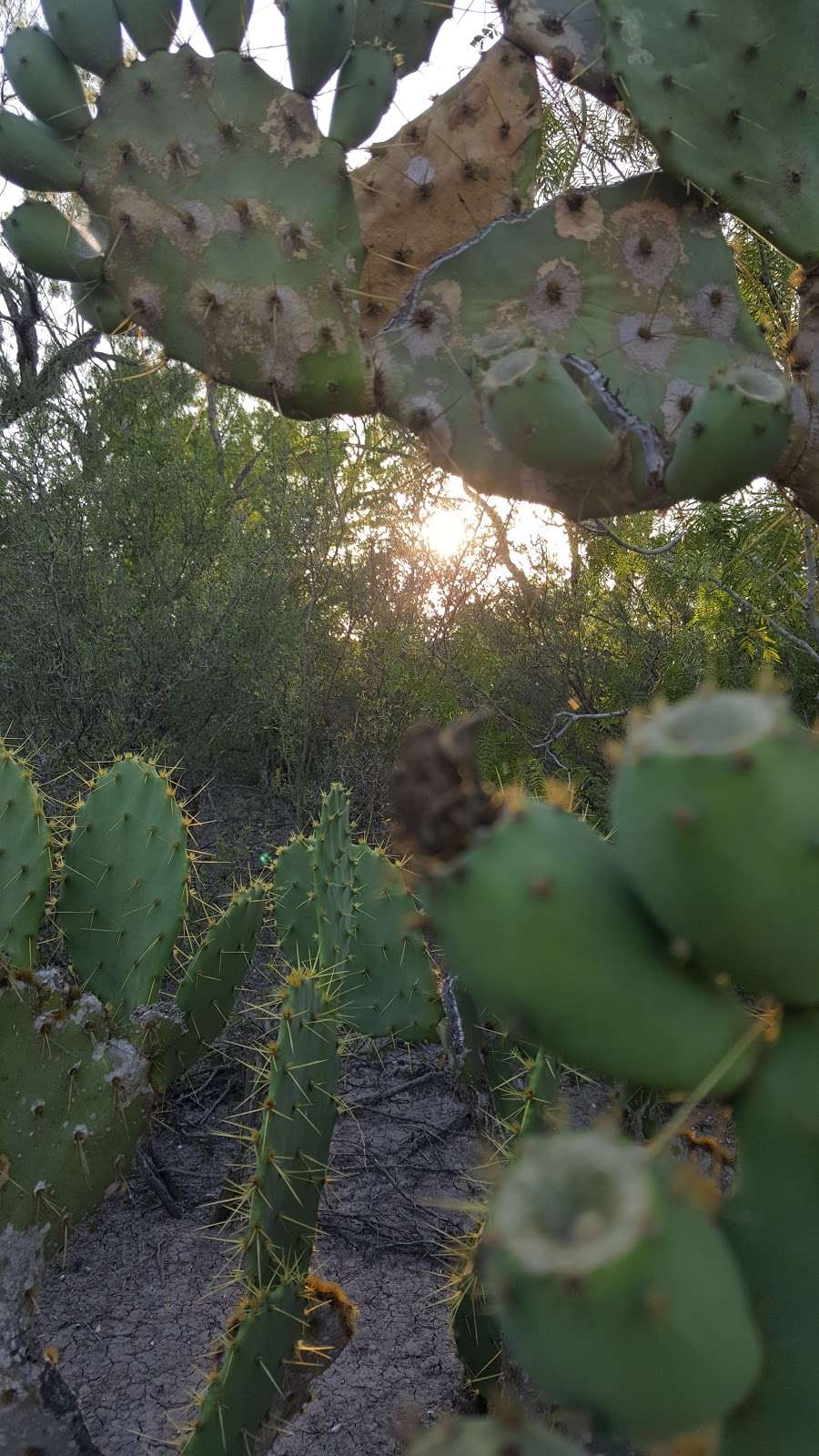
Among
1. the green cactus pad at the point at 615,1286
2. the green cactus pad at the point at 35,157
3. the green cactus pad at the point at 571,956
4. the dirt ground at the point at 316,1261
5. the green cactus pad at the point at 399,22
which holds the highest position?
the green cactus pad at the point at 399,22

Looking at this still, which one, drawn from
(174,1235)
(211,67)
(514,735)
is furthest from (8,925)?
(514,735)

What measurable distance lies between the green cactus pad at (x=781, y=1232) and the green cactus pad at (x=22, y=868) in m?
1.99

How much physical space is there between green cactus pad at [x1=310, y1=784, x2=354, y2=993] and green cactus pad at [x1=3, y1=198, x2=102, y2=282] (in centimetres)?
145

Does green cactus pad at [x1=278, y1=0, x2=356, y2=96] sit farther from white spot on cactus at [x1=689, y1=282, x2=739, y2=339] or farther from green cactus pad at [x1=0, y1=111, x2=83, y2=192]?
white spot on cactus at [x1=689, y1=282, x2=739, y2=339]

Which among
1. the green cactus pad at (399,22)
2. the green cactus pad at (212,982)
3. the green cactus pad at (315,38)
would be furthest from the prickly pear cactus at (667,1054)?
the green cactus pad at (399,22)

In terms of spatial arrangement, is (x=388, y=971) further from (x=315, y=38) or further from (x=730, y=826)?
(x=730, y=826)

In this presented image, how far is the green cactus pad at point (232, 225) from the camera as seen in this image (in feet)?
7.37

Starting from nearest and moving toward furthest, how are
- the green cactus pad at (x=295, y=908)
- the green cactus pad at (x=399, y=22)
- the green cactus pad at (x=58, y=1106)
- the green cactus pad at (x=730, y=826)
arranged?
the green cactus pad at (x=730, y=826)
the green cactus pad at (x=58, y=1106)
the green cactus pad at (x=399, y=22)
the green cactus pad at (x=295, y=908)

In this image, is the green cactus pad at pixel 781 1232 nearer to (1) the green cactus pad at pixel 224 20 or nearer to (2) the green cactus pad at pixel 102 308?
(2) the green cactus pad at pixel 102 308

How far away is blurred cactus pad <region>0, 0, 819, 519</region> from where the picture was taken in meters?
2.12

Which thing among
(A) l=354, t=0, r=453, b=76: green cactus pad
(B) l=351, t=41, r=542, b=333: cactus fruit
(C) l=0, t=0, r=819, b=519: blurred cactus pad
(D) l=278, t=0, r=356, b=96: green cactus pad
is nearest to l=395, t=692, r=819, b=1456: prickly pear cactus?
(C) l=0, t=0, r=819, b=519: blurred cactus pad

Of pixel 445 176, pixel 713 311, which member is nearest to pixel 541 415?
pixel 713 311

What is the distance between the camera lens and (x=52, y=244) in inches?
94.7

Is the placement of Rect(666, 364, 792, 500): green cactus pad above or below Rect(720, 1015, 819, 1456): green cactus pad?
above
